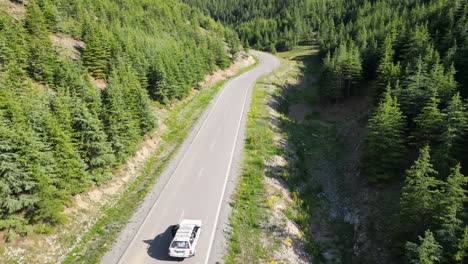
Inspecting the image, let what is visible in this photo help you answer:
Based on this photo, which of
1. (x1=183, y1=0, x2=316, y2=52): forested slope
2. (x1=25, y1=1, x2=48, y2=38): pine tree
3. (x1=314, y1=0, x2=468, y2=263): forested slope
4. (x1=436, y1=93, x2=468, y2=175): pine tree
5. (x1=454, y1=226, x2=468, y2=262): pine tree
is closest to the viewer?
(x1=454, y1=226, x2=468, y2=262): pine tree

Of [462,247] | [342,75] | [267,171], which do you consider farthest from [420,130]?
[342,75]

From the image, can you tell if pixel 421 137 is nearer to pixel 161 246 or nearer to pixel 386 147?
pixel 386 147

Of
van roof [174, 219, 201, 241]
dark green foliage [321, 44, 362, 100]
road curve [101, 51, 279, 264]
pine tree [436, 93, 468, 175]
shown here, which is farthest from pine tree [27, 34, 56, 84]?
dark green foliage [321, 44, 362, 100]

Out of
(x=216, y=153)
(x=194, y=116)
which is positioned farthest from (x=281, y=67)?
(x=216, y=153)

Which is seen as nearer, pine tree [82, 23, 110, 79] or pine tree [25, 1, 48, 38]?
pine tree [82, 23, 110, 79]

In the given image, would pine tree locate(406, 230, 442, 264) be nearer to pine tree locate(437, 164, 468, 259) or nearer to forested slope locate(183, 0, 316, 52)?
pine tree locate(437, 164, 468, 259)

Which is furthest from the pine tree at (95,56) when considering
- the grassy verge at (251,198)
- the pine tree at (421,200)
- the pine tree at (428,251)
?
the pine tree at (428,251)

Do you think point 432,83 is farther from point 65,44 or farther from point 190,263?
point 65,44
